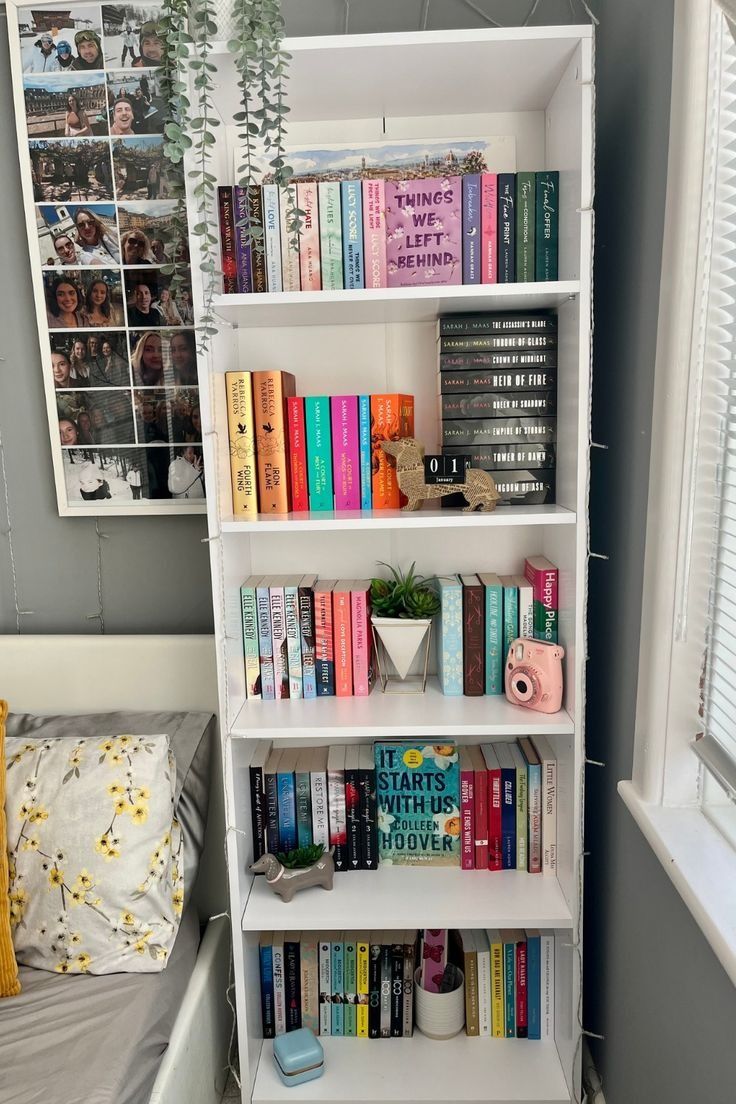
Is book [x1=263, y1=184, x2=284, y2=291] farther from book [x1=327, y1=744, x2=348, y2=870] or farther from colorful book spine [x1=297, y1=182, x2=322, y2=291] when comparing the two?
book [x1=327, y1=744, x2=348, y2=870]

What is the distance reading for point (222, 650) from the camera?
150 centimetres

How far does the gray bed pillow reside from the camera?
164cm

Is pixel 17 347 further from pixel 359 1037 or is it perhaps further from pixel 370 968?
pixel 359 1037

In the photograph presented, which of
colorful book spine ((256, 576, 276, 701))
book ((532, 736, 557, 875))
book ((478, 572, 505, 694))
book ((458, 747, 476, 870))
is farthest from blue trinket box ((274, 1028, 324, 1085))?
book ((478, 572, 505, 694))

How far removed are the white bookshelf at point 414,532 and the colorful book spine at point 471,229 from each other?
0.21ft

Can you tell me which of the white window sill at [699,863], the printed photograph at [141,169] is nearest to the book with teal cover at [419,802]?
the white window sill at [699,863]

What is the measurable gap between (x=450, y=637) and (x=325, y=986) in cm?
80

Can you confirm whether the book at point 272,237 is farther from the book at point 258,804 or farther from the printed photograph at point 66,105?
the book at point 258,804

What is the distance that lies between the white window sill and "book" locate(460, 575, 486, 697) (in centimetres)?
40

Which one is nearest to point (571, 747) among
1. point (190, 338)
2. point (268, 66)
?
point (190, 338)

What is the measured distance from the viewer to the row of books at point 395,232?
147 centimetres

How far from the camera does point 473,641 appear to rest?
1604 millimetres

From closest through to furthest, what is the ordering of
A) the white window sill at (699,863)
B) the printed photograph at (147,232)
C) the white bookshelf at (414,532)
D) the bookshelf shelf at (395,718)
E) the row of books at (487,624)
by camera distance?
→ the white window sill at (699,863) < the white bookshelf at (414,532) < the bookshelf shelf at (395,718) < the row of books at (487,624) < the printed photograph at (147,232)

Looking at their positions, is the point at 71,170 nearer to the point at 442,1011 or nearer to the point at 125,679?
the point at 125,679
